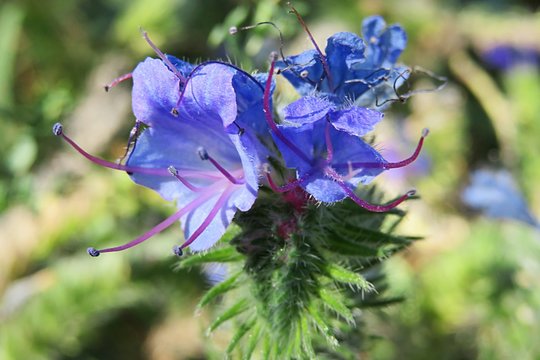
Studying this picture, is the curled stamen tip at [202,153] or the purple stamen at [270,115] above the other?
the purple stamen at [270,115]

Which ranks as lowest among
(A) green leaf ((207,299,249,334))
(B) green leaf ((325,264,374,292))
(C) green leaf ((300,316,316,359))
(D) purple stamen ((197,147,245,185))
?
(A) green leaf ((207,299,249,334))

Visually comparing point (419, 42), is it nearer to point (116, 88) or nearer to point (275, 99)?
point (116, 88)

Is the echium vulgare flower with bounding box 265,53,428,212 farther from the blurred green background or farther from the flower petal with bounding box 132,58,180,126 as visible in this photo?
the blurred green background

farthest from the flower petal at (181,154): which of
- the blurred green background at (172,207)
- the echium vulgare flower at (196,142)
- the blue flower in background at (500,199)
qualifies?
the blue flower in background at (500,199)

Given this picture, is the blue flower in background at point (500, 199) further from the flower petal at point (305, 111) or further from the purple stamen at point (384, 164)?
the flower petal at point (305, 111)

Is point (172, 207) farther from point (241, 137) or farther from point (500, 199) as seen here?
point (241, 137)

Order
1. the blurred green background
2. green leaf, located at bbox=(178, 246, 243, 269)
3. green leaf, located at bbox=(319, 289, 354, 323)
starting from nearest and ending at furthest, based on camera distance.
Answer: green leaf, located at bbox=(319, 289, 354, 323)
green leaf, located at bbox=(178, 246, 243, 269)
the blurred green background

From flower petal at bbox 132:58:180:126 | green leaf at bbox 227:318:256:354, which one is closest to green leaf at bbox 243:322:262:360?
green leaf at bbox 227:318:256:354
